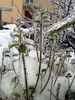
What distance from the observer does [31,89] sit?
78 centimetres

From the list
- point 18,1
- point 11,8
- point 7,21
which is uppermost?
point 18,1

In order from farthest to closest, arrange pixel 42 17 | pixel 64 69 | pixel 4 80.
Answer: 1. pixel 64 69
2. pixel 4 80
3. pixel 42 17

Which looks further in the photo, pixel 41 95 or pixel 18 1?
pixel 18 1

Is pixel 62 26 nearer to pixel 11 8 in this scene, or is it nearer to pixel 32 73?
pixel 32 73

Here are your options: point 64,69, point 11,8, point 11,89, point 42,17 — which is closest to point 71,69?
point 64,69

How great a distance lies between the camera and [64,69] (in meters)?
1.07

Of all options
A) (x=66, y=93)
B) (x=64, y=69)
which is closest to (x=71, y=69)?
(x=64, y=69)

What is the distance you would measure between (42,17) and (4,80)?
60 cm

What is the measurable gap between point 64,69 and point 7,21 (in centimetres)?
1172

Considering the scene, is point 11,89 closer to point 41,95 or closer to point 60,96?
point 41,95

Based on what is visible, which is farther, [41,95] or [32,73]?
[32,73]

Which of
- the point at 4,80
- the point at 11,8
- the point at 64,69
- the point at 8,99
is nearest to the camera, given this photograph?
the point at 8,99

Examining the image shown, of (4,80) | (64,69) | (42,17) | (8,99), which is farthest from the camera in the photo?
(64,69)

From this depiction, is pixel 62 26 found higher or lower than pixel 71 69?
higher
